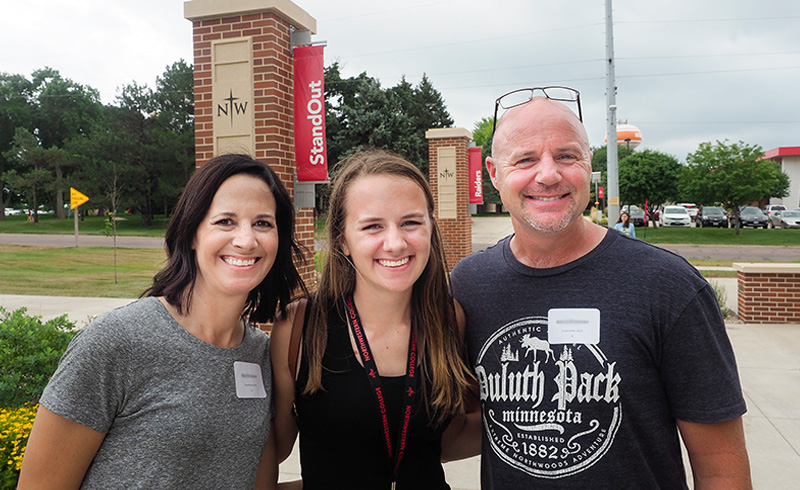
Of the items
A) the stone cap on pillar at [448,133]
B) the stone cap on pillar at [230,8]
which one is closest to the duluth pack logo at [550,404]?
the stone cap on pillar at [230,8]

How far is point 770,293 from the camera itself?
27.1 feet

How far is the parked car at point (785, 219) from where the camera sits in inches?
1348

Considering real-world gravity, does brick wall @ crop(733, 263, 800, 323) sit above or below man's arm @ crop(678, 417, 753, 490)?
below

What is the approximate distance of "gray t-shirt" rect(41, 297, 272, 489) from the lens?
55.1 inches

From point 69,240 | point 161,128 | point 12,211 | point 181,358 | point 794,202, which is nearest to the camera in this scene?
point 181,358

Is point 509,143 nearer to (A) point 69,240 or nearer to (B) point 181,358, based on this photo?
(B) point 181,358

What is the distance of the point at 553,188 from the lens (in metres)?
1.72

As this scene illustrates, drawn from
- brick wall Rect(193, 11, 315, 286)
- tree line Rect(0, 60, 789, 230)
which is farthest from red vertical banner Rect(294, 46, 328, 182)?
tree line Rect(0, 60, 789, 230)

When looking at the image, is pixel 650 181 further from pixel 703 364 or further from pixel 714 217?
pixel 703 364

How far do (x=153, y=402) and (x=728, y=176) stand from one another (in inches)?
1237

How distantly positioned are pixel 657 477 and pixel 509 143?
3.70ft

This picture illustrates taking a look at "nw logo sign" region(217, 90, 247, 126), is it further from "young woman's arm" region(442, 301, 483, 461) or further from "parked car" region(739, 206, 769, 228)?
"parked car" region(739, 206, 769, 228)

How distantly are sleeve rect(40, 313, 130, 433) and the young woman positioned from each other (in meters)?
0.57

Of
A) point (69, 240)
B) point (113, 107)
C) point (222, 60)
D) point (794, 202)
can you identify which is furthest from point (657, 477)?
point (794, 202)
